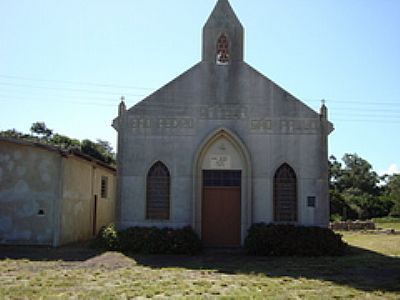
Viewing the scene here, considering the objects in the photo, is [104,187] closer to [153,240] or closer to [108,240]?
[108,240]

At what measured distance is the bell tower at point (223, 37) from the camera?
18031 mm

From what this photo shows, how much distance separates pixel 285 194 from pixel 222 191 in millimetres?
2363

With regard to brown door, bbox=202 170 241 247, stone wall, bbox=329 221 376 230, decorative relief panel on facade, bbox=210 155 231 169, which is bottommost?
stone wall, bbox=329 221 376 230

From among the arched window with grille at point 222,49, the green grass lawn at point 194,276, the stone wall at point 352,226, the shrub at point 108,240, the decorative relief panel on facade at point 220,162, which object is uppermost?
the arched window with grille at point 222,49

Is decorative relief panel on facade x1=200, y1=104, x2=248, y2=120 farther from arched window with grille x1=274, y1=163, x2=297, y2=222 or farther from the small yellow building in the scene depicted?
the small yellow building

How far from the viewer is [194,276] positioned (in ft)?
36.7

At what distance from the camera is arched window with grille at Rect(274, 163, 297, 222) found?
17141mm

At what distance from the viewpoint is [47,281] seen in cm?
1025

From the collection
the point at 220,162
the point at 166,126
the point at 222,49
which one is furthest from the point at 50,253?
the point at 222,49

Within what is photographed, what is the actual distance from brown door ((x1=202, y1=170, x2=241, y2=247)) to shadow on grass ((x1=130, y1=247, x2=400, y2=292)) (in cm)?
190

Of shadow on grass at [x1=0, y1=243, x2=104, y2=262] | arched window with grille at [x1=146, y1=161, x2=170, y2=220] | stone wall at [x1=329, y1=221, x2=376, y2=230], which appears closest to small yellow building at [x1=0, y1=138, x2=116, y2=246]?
shadow on grass at [x1=0, y1=243, x2=104, y2=262]

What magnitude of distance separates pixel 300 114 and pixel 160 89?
5415 millimetres

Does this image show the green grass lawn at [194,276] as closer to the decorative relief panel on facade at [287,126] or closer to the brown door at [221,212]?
the brown door at [221,212]

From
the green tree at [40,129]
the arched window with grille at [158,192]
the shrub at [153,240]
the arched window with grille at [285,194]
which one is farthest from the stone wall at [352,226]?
the green tree at [40,129]
